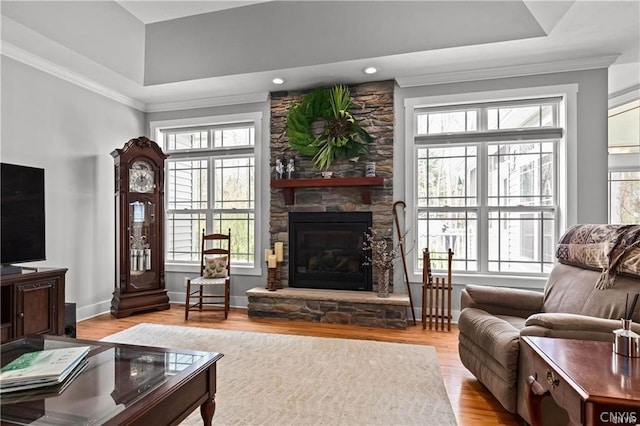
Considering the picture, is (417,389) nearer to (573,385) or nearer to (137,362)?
(573,385)

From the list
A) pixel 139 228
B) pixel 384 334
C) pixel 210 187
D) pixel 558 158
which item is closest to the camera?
pixel 384 334

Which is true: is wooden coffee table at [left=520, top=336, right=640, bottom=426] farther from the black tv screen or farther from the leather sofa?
the black tv screen

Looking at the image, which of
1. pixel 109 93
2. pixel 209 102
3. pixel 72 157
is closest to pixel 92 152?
pixel 72 157

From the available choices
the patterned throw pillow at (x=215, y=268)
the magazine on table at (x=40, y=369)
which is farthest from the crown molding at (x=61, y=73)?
the magazine on table at (x=40, y=369)

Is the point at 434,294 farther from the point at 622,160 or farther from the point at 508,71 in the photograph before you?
the point at 622,160

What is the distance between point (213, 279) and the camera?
4.37 m

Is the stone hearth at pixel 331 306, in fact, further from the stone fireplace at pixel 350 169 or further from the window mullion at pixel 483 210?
the window mullion at pixel 483 210

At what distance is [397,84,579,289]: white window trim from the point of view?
12.3 ft

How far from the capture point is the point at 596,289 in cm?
224

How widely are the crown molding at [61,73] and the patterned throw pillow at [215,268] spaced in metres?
2.46

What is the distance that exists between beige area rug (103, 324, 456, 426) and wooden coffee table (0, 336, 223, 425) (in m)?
0.57

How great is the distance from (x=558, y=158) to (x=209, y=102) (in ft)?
14.4

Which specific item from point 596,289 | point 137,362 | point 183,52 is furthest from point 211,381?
point 183,52

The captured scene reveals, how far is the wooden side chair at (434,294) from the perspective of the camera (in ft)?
12.6
